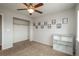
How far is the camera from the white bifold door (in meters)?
4.22

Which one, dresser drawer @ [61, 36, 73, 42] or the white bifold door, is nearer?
dresser drawer @ [61, 36, 73, 42]

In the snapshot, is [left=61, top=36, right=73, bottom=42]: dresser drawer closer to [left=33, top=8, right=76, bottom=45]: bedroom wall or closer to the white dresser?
the white dresser

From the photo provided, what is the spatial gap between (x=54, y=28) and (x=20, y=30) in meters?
2.54

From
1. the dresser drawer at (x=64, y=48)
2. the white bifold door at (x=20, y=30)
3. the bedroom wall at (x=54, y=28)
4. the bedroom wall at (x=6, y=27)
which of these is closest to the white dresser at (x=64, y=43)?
the dresser drawer at (x=64, y=48)

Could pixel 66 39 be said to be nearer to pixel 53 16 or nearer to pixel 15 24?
pixel 53 16

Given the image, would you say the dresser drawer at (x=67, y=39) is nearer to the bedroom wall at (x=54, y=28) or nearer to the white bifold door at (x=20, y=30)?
the bedroom wall at (x=54, y=28)

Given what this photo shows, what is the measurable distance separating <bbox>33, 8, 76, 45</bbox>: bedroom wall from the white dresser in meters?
0.39

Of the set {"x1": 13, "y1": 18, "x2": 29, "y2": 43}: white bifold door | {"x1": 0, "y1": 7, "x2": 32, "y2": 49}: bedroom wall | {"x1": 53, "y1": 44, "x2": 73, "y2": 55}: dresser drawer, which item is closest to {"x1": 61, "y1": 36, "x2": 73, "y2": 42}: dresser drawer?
{"x1": 53, "y1": 44, "x2": 73, "y2": 55}: dresser drawer

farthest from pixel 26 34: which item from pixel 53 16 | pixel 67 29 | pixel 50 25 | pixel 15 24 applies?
pixel 67 29

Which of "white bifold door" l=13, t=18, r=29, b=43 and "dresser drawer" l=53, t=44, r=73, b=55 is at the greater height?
"white bifold door" l=13, t=18, r=29, b=43

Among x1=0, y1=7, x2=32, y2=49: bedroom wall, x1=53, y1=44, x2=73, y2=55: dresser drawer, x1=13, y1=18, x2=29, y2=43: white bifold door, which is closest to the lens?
x1=53, y1=44, x2=73, y2=55: dresser drawer

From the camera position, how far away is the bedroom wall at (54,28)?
291 centimetres

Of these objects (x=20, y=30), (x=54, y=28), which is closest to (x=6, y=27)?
(x=20, y=30)

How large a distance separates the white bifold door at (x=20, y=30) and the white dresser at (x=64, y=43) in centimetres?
270
